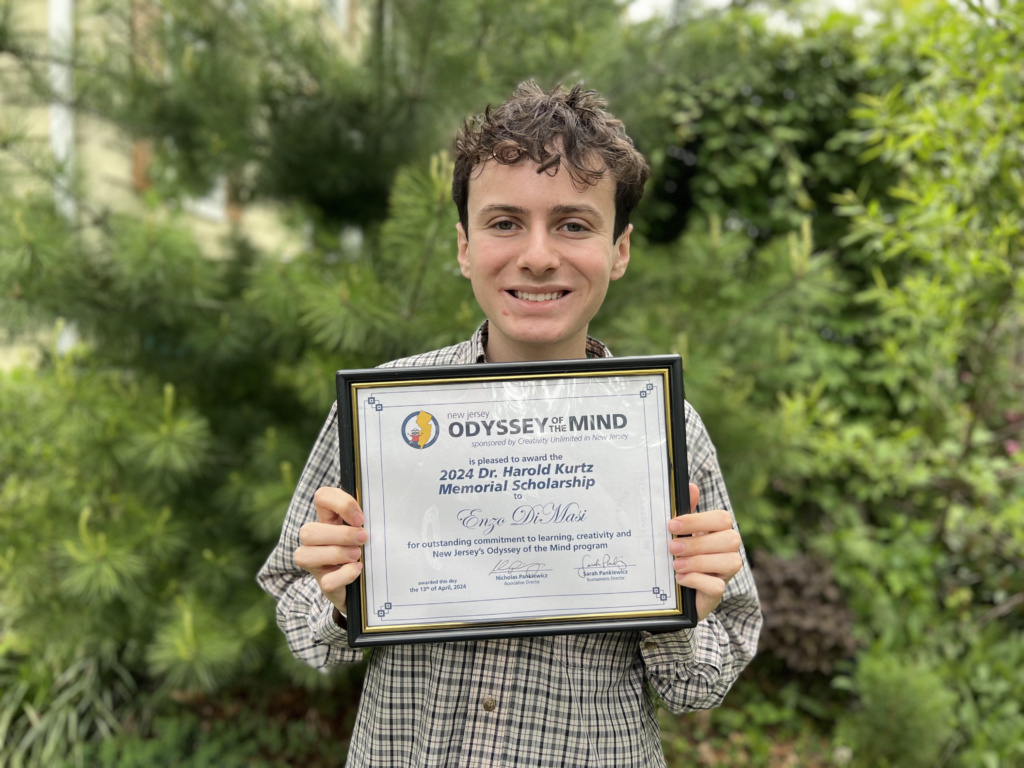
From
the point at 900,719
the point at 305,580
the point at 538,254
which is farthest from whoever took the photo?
the point at 900,719

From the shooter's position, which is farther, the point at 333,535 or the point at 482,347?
the point at 482,347

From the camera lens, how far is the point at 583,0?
10.8 feet

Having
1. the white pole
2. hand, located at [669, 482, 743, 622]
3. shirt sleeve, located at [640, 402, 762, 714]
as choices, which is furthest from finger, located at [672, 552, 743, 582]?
the white pole

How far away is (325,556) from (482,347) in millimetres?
553

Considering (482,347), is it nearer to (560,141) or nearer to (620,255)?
(620,255)

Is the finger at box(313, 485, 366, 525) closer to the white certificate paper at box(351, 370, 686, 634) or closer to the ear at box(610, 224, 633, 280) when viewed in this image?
the white certificate paper at box(351, 370, 686, 634)

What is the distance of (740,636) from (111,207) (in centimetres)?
301

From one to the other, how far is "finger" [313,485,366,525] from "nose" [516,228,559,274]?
487 mm

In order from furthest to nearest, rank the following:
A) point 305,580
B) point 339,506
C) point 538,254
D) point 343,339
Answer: point 343,339 < point 305,580 < point 538,254 < point 339,506

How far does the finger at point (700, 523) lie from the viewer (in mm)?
1208

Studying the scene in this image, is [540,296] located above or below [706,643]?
above

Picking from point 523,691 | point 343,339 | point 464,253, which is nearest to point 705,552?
point 523,691

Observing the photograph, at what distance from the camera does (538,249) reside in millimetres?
1296

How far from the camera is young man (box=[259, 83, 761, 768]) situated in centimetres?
131
